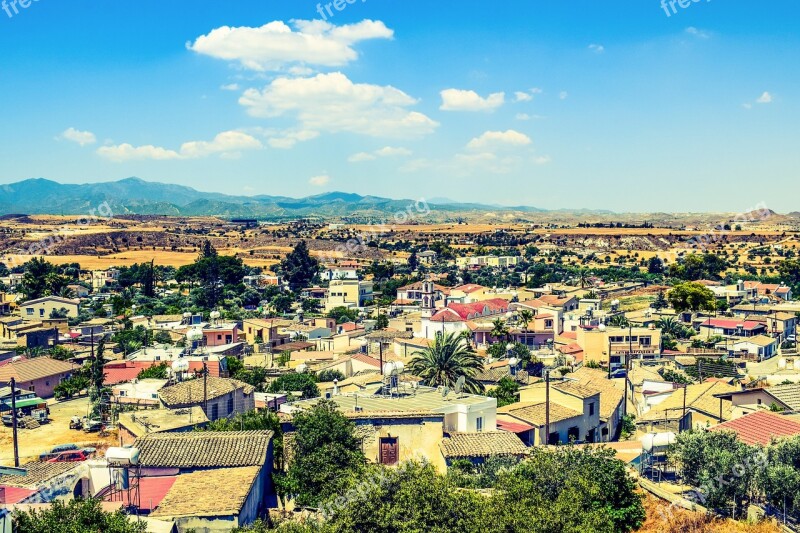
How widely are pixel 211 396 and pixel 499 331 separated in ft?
103

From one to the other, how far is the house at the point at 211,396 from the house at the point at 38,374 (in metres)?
13.7

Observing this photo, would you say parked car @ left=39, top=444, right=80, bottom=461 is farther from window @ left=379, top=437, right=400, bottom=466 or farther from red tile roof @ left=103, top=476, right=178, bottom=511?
window @ left=379, top=437, right=400, bottom=466

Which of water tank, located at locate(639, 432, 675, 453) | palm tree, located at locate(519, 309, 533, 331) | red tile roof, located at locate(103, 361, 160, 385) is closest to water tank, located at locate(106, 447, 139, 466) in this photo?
water tank, located at locate(639, 432, 675, 453)

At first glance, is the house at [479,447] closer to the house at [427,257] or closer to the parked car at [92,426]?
the parked car at [92,426]

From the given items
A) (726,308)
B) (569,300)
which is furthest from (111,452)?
(726,308)

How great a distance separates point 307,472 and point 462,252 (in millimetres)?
132110

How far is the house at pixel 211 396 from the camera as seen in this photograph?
30578mm

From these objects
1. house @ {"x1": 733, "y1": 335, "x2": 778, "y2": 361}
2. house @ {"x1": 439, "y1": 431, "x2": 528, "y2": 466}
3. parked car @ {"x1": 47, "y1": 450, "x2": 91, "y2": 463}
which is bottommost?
house @ {"x1": 733, "y1": 335, "x2": 778, "y2": 361}

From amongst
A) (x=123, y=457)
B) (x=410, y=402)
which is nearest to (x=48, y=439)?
(x=123, y=457)

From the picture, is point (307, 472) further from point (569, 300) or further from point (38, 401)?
point (569, 300)

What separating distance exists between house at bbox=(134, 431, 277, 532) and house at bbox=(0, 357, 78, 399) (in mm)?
21506

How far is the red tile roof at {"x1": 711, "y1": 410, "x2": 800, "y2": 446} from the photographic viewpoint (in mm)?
23203

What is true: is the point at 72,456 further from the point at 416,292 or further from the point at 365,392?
the point at 416,292

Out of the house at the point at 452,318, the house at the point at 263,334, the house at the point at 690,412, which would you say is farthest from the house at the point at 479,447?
the house at the point at 263,334
